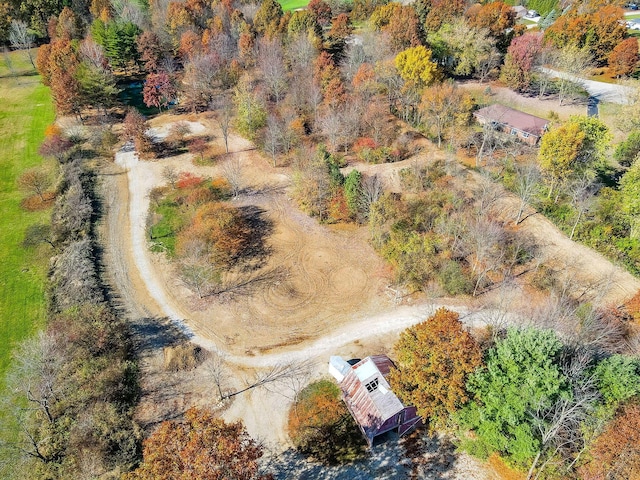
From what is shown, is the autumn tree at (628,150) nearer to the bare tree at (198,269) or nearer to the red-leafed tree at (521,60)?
the red-leafed tree at (521,60)

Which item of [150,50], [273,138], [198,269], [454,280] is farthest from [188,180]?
[150,50]

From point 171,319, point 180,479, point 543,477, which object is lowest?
point 543,477

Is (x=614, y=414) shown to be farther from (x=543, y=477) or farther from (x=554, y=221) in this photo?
(x=554, y=221)

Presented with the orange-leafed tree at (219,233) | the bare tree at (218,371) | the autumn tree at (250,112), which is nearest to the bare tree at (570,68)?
the autumn tree at (250,112)

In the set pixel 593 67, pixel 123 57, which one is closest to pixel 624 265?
pixel 593 67

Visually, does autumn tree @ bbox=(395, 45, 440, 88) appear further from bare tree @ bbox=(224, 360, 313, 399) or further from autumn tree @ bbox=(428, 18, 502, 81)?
bare tree @ bbox=(224, 360, 313, 399)

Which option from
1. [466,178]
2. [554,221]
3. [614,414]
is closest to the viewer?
[614,414]

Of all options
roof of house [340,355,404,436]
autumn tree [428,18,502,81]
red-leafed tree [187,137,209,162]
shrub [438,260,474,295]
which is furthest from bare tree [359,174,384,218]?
autumn tree [428,18,502,81]

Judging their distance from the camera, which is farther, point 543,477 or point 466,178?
point 466,178
